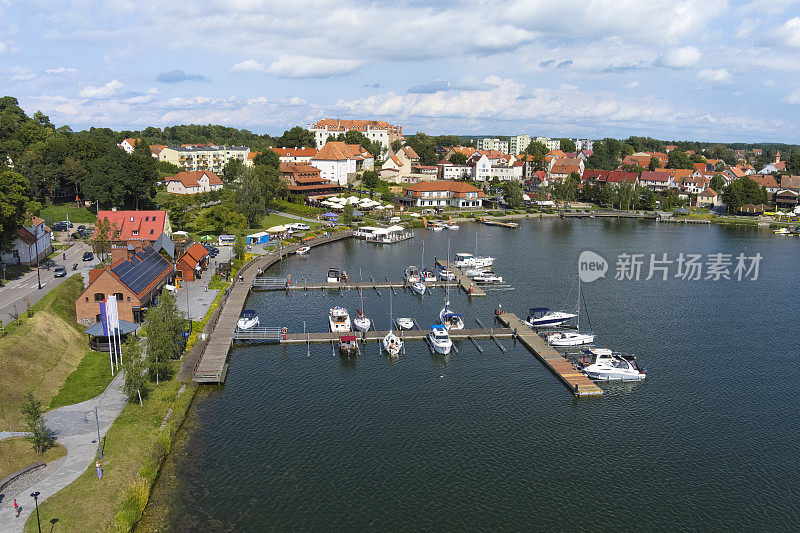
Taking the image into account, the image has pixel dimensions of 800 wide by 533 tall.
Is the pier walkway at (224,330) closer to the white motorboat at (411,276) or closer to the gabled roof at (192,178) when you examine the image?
the white motorboat at (411,276)

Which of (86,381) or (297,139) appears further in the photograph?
(297,139)

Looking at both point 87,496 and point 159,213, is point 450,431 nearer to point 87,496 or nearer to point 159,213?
point 87,496

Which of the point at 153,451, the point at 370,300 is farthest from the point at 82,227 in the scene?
the point at 153,451

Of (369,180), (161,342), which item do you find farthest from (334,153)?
(161,342)

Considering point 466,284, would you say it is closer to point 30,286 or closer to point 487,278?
point 487,278

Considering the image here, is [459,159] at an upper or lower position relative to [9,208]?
Answer: upper

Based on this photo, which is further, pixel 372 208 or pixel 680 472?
pixel 372 208
